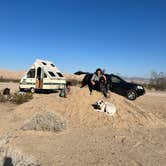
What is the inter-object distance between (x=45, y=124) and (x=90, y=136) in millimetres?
1424

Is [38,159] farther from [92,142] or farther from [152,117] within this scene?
[152,117]

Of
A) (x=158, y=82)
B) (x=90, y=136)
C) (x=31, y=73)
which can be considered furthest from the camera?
(x=158, y=82)

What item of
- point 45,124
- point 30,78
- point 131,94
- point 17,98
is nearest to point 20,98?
point 17,98

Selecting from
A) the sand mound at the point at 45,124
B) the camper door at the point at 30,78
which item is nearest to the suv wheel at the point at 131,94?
the camper door at the point at 30,78

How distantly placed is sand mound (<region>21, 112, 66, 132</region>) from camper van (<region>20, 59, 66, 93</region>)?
40.1 feet

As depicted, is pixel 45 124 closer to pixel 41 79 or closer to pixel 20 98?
pixel 20 98

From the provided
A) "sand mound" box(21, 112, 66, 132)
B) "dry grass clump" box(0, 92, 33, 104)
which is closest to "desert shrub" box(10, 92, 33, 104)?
"dry grass clump" box(0, 92, 33, 104)

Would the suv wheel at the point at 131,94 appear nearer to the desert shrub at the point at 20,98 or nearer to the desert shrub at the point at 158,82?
the desert shrub at the point at 20,98

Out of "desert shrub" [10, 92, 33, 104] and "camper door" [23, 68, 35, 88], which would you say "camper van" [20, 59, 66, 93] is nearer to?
"camper door" [23, 68, 35, 88]

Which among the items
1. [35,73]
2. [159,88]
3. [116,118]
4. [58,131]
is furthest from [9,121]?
[159,88]

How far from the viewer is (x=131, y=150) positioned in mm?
7691

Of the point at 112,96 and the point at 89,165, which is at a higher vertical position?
the point at 112,96

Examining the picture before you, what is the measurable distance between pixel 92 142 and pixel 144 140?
161 centimetres

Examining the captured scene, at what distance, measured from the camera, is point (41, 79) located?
2184 centimetres
